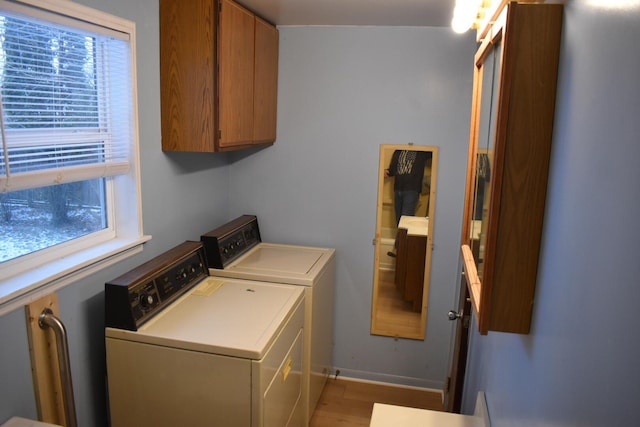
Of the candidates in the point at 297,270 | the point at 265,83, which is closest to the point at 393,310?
the point at 297,270

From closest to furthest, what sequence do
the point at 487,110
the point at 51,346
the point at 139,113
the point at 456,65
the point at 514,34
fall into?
the point at 514,34 → the point at 487,110 → the point at 51,346 → the point at 139,113 → the point at 456,65

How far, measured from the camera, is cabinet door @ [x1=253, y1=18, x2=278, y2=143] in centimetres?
271

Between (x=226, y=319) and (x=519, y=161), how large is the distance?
136 centimetres

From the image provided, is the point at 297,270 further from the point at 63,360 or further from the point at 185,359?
the point at 63,360

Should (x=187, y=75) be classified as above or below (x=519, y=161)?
above

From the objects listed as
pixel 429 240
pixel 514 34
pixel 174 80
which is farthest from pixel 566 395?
pixel 429 240

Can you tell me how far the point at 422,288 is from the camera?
314 centimetres

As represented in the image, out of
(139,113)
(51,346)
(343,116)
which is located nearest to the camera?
(51,346)

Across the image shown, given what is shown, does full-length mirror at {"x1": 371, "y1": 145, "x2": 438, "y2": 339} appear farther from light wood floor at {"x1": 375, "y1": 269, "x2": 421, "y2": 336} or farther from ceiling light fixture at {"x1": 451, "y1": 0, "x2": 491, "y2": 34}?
ceiling light fixture at {"x1": 451, "y1": 0, "x2": 491, "y2": 34}

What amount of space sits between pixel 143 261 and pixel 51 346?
609 mm

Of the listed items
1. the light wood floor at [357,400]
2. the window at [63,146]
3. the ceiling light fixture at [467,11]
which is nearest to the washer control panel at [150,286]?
the window at [63,146]

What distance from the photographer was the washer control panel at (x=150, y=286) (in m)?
1.81

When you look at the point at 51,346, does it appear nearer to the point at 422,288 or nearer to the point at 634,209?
the point at 634,209

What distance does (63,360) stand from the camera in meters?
1.64
